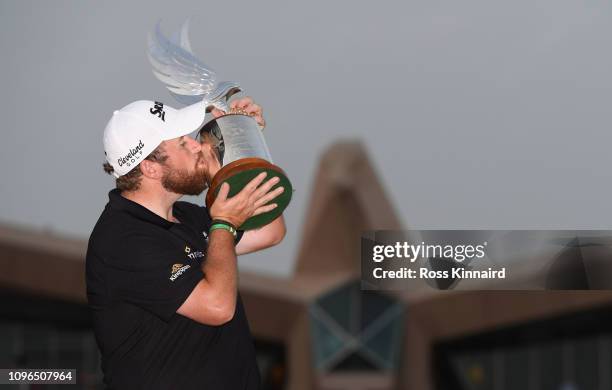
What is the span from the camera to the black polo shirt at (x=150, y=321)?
11.2 feet

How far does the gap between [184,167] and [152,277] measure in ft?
1.69

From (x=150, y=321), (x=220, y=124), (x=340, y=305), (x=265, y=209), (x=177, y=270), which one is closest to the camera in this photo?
(x=177, y=270)

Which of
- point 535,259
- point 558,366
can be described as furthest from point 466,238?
point 558,366

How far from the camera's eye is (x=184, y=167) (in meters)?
3.64

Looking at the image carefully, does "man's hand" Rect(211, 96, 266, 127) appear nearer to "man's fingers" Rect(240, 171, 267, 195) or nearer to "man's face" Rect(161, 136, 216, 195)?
"man's face" Rect(161, 136, 216, 195)

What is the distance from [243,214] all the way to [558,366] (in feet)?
201

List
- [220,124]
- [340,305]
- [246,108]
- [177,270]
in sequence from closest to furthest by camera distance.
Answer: [177,270] → [220,124] → [246,108] → [340,305]

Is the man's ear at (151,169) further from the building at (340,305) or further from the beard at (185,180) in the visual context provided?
the building at (340,305)

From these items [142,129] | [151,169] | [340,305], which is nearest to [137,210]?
[151,169]

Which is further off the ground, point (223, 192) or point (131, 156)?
point (131, 156)

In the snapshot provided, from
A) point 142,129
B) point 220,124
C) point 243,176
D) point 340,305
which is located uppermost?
point 340,305

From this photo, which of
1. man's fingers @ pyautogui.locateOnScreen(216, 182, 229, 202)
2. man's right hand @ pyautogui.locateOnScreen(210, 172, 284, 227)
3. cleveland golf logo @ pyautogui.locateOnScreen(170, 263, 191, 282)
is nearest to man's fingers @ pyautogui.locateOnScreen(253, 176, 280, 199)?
man's right hand @ pyautogui.locateOnScreen(210, 172, 284, 227)

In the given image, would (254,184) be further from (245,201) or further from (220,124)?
A: (220,124)

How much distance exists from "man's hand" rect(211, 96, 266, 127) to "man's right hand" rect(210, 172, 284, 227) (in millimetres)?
630
